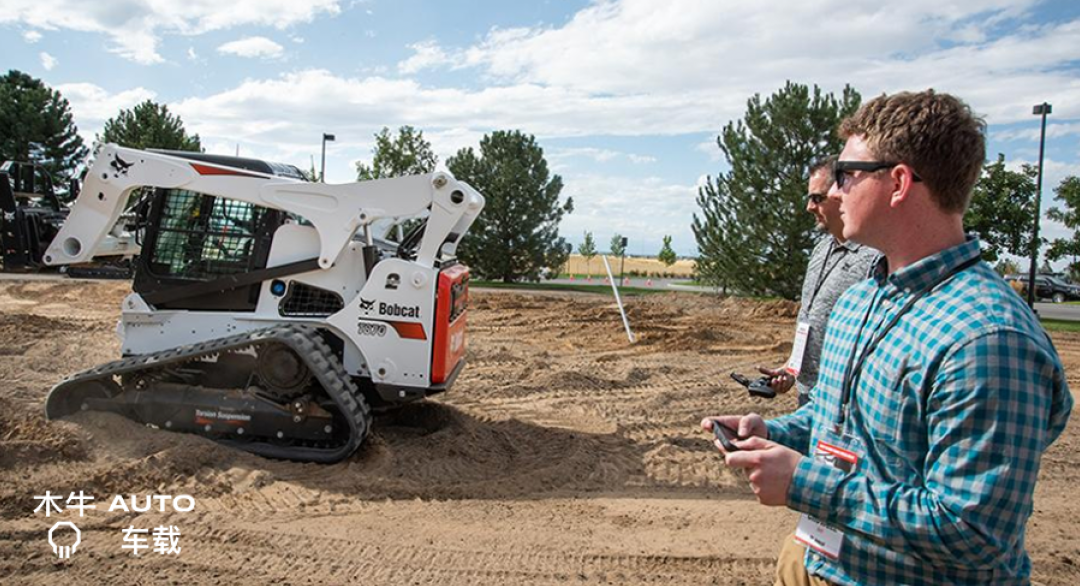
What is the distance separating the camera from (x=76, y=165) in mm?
33688

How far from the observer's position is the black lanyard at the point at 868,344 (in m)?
1.65

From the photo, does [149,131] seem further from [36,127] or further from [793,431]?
[793,431]

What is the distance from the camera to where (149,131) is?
27.2 metres

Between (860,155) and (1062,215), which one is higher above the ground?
(1062,215)

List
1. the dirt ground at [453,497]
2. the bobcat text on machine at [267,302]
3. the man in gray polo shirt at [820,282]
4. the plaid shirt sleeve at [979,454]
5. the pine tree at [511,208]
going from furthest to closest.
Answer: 1. the pine tree at [511,208]
2. the bobcat text on machine at [267,302]
3. the dirt ground at [453,497]
4. the man in gray polo shirt at [820,282]
5. the plaid shirt sleeve at [979,454]

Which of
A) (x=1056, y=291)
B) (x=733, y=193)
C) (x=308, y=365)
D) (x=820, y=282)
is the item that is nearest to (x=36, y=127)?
(x=733, y=193)

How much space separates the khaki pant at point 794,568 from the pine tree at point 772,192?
1791 centimetres

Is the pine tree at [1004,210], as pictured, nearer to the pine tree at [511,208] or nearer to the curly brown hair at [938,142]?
the pine tree at [511,208]

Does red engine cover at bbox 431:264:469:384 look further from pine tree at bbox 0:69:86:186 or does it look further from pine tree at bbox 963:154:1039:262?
pine tree at bbox 0:69:86:186

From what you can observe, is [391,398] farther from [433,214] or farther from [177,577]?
[177,577]

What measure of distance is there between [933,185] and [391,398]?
16.6ft

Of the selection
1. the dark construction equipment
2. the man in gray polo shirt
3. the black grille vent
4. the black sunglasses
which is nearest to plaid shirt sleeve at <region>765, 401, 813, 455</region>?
the black sunglasses

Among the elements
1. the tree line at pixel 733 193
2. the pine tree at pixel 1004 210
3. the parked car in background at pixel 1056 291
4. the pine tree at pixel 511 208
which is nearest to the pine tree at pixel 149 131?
the tree line at pixel 733 193

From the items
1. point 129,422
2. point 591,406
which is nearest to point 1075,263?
point 591,406
